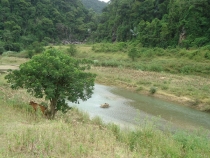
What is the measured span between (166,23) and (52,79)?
5026 cm

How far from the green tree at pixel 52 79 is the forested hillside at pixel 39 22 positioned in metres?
71.2

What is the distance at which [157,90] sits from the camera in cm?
2588

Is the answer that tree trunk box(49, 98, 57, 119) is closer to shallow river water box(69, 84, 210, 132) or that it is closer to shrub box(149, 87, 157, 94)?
shallow river water box(69, 84, 210, 132)

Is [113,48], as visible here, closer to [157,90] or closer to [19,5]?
[157,90]

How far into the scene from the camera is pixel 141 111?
61.4ft

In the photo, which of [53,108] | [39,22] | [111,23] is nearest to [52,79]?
[53,108]

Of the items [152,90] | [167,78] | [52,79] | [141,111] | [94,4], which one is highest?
[94,4]

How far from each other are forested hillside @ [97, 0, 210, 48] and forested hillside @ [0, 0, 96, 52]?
117ft

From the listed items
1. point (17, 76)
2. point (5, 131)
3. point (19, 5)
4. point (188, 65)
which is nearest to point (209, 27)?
point (188, 65)

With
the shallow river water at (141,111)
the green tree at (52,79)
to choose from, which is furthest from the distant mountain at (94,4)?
the green tree at (52,79)

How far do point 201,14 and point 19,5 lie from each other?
256ft

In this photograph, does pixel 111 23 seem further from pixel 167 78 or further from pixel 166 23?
pixel 167 78

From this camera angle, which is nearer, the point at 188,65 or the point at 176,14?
the point at 188,65

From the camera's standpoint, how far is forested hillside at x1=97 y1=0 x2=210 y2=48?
49500 millimetres
